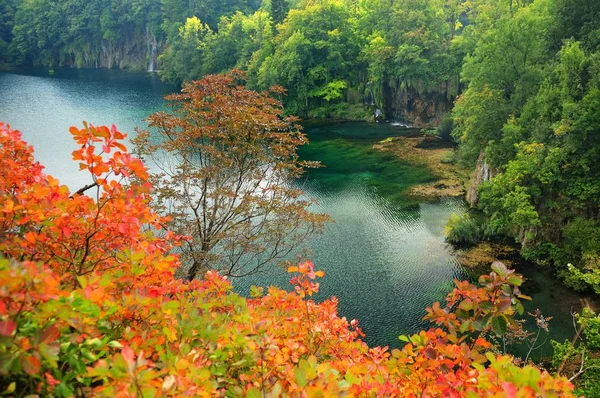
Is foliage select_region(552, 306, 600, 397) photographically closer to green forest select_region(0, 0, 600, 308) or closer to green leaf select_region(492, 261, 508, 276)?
green forest select_region(0, 0, 600, 308)

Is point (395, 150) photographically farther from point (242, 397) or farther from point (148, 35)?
point (148, 35)

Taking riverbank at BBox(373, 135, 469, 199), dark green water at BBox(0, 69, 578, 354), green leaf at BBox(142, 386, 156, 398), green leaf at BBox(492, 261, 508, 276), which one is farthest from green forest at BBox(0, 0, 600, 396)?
green leaf at BBox(142, 386, 156, 398)

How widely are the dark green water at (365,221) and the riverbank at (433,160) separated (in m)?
0.85

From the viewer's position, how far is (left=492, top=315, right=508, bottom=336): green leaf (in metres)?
3.02

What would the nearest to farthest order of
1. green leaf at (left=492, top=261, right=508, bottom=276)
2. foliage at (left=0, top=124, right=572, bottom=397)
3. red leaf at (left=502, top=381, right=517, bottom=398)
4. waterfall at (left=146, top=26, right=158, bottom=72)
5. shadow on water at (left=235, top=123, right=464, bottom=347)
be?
foliage at (left=0, top=124, right=572, bottom=397) < red leaf at (left=502, top=381, right=517, bottom=398) < green leaf at (left=492, top=261, right=508, bottom=276) < shadow on water at (left=235, top=123, right=464, bottom=347) < waterfall at (left=146, top=26, right=158, bottom=72)

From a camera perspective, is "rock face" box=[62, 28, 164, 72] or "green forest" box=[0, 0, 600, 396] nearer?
"green forest" box=[0, 0, 600, 396]

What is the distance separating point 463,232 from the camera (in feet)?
58.3

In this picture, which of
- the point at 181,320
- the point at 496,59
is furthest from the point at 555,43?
the point at 181,320

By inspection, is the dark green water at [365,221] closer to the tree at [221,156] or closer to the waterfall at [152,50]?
the tree at [221,156]

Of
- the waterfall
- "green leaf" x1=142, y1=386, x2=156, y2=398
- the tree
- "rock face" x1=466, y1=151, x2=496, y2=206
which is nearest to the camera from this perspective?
"green leaf" x1=142, y1=386, x2=156, y2=398

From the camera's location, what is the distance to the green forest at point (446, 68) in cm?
1590

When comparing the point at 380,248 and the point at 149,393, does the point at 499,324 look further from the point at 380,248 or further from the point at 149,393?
the point at 380,248

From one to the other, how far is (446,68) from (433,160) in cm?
1233

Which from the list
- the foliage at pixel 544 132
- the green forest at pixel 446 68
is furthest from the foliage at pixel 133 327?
the foliage at pixel 544 132
